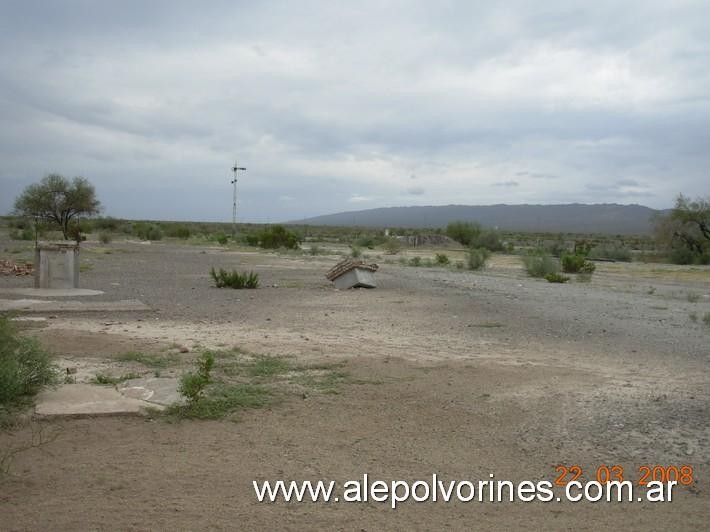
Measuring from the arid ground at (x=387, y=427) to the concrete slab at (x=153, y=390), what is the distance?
58 cm

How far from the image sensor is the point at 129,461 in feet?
18.7

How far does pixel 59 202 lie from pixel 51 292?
47421mm

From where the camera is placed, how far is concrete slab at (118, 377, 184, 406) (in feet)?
24.2

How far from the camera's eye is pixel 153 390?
25.4 ft

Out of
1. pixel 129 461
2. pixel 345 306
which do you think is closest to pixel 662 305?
pixel 345 306

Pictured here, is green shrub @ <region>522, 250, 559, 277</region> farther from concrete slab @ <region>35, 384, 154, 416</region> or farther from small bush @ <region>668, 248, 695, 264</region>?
concrete slab @ <region>35, 384, 154, 416</region>

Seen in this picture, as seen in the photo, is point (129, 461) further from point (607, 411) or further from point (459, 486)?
point (607, 411)

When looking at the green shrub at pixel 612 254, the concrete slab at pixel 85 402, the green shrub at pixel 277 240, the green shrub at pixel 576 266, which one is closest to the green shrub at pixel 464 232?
the green shrub at pixel 612 254

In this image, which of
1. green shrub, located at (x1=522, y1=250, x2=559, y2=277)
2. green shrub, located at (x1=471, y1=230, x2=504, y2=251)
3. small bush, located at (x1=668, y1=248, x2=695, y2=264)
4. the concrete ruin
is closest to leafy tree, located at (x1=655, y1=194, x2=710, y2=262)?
small bush, located at (x1=668, y1=248, x2=695, y2=264)

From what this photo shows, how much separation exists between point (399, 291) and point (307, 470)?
15.2 m

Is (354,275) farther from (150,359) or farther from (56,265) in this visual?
(150,359)

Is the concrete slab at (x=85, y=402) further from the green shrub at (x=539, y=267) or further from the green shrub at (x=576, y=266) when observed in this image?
the green shrub at (x=576, y=266)

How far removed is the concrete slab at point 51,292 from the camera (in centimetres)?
1743

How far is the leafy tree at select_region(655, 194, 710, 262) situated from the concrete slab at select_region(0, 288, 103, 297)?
4504 cm
